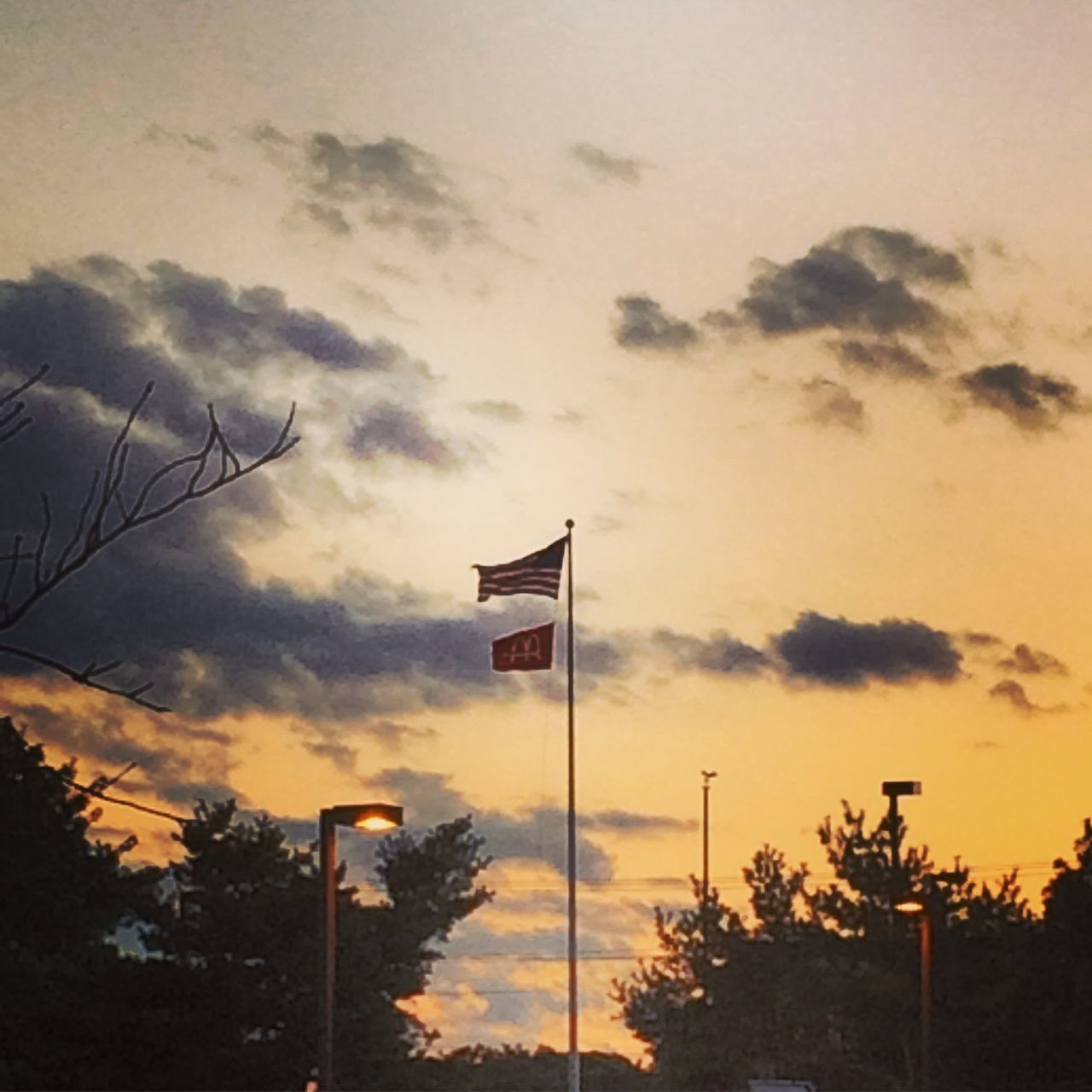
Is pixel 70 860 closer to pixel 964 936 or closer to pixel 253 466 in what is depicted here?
pixel 964 936

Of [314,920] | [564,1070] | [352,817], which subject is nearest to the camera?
[352,817]

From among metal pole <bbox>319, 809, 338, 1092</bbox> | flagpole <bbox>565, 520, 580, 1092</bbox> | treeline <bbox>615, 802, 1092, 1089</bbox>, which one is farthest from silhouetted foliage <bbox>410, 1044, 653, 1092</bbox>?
metal pole <bbox>319, 809, 338, 1092</bbox>

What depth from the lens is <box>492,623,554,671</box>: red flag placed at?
1615 inches

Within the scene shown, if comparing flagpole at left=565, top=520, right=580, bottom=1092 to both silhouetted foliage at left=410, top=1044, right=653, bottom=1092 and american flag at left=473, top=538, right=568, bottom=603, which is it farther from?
silhouetted foliage at left=410, top=1044, right=653, bottom=1092

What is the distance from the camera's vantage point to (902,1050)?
60.0 metres

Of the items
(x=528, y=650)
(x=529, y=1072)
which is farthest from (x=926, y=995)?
(x=529, y=1072)

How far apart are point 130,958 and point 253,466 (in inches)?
2193

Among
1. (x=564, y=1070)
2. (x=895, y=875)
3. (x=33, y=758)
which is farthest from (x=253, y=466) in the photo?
(x=564, y=1070)

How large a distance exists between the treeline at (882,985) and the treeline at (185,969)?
1215 cm

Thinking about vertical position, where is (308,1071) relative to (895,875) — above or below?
below

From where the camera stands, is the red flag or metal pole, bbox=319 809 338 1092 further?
the red flag

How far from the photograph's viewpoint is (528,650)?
41156mm

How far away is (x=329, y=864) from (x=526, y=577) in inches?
691

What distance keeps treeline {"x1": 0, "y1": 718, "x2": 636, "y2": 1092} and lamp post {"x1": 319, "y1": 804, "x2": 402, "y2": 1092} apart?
2746 centimetres
